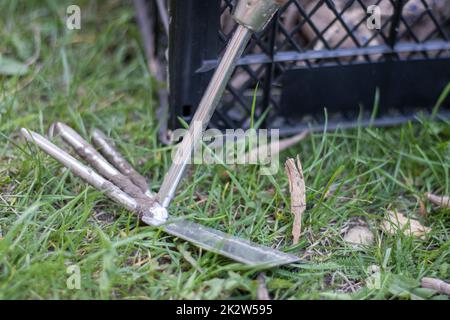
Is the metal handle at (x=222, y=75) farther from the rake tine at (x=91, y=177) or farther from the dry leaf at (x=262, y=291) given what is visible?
the dry leaf at (x=262, y=291)

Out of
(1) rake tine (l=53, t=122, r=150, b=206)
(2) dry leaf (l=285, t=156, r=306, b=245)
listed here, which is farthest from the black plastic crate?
→ (2) dry leaf (l=285, t=156, r=306, b=245)

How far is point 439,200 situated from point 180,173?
0.71 meters

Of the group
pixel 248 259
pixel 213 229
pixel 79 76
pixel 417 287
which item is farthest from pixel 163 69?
pixel 417 287

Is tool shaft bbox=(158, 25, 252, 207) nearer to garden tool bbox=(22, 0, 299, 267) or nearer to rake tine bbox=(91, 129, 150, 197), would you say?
garden tool bbox=(22, 0, 299, 267)

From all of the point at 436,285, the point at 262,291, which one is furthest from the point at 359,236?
the point at 262,291

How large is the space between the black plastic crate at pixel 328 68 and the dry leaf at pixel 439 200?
1.13ft

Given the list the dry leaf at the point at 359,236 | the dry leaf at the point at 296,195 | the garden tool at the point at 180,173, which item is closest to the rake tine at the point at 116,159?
the garden tool at the point at 180,173

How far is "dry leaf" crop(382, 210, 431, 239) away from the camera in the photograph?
159 cm

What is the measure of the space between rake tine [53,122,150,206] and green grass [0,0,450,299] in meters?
0.06

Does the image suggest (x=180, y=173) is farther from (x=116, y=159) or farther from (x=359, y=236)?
(x=359, y=236)

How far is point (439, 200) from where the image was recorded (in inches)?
67.1

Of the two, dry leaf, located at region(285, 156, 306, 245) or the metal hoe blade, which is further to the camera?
dry leaf, located at region(285, 156, 306, 245)

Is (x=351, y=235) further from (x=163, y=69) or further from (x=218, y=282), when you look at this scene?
(x=163, y=69)

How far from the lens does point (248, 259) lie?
4.58 ft
